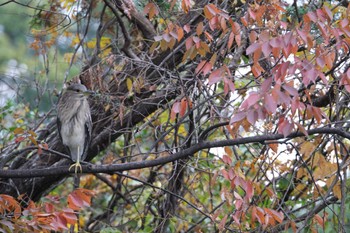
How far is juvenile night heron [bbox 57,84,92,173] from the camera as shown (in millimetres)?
4973

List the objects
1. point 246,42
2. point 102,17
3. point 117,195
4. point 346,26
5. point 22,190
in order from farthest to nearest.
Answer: point 117,195 < point 102,17 < point 22,190 < point 246,42 < point 346,26

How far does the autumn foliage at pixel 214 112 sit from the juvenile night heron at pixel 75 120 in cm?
8

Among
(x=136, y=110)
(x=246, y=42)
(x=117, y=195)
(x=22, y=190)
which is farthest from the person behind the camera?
(x=117, y=195)

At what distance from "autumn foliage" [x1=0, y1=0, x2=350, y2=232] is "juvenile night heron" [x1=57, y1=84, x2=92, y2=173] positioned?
0.08m

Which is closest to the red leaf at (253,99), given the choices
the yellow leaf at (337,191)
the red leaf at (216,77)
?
the red leaf at (216,77)

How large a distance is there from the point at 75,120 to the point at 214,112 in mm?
1321

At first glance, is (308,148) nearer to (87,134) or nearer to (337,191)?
(337,191)

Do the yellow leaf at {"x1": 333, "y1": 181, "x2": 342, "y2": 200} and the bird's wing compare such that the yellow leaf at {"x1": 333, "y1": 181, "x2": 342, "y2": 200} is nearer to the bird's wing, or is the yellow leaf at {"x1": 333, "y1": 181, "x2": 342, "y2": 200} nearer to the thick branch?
the thick branch

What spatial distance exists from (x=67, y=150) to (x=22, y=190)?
42cm

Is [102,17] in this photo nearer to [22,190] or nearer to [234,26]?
[22,190]

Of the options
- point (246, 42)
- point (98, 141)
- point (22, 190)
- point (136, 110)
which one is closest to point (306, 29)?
point (246, 42)

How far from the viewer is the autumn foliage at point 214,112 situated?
3.30m

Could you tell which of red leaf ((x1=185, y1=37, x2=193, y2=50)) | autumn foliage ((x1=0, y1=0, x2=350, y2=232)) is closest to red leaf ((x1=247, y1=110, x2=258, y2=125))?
autumn foliage ((x1=0, y1=0, x2=350, y2=232))

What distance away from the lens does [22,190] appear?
196 inches
